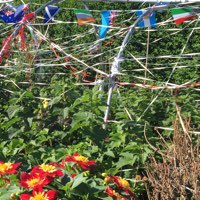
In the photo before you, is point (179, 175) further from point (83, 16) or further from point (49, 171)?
point (83, 16)

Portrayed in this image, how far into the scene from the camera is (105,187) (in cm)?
210

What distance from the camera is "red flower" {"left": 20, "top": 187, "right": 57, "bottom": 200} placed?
75.1 inches

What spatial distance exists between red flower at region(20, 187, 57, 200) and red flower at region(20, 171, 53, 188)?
1.1 inches

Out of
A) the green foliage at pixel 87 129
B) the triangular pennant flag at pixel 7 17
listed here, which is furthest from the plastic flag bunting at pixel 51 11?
the green foliage at pixel 87 129

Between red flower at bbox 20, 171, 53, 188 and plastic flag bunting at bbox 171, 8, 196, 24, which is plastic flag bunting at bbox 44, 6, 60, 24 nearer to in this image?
plastic flag bunting at bbox 171, 8, 196, 24

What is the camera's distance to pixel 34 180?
6.56 feet

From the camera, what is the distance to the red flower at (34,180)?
6.48 ft

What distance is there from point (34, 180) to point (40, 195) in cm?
10

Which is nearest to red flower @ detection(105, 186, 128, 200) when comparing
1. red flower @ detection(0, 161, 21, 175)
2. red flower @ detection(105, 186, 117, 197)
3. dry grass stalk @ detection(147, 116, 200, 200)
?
red flower @ detection(105, 186, 117, 197)

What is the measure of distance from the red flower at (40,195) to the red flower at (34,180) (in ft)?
0.09

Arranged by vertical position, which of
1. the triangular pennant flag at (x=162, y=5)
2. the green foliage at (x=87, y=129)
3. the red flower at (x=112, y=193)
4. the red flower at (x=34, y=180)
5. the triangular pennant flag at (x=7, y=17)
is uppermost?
the triangular pennant flag at (x=162, y=5)

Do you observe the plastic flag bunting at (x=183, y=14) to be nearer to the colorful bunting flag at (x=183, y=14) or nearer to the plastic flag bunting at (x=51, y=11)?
the colorful bunting flag at (x=183, y=14)

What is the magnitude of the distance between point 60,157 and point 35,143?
0.31 m

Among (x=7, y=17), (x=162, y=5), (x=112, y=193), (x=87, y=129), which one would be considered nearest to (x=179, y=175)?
(x=112, y=193)
